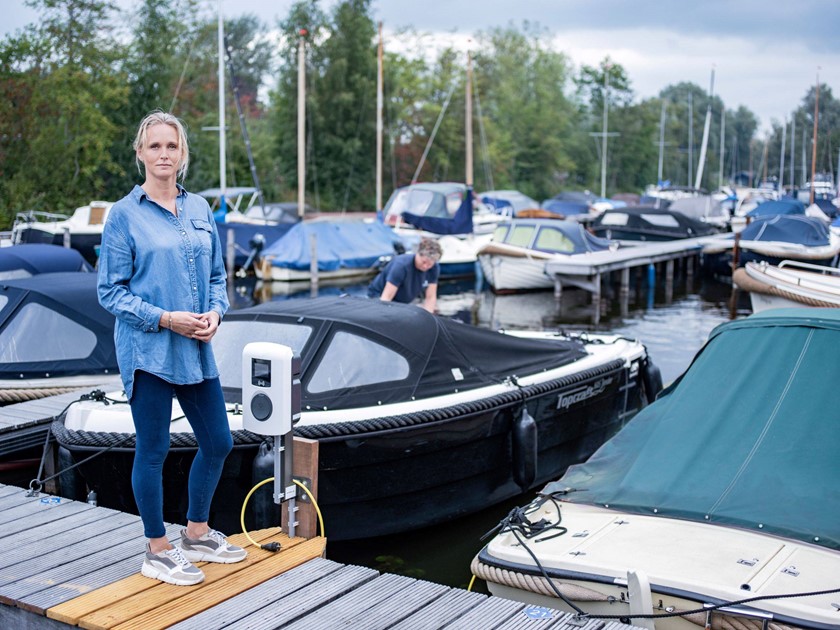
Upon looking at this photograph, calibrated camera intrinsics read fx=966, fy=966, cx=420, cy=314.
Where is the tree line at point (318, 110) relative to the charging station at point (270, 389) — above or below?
above

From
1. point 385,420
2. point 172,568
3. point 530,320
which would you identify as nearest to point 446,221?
point 530,320

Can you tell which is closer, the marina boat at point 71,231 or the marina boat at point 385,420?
the marina boat at point 385,420

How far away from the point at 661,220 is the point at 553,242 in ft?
25.5

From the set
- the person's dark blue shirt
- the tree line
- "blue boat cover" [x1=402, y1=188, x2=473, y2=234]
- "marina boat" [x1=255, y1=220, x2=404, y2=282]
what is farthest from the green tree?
the person's dark blue shirt

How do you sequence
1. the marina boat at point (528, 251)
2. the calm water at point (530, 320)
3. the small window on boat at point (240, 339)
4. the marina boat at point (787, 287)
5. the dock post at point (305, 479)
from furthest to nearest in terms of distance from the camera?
the marina boat at point (528, 251)
the marina boat at point (787, 287)
the calm water at point (530, 320)
the small window on boat at point (240, 339)
the dock post at point (305, 479)

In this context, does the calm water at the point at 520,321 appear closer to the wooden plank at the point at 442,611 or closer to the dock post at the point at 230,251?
the dock post at the point at 230,251

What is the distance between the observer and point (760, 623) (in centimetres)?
432

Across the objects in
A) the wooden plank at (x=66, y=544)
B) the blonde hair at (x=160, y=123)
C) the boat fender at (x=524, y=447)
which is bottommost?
the boat fender at (x=524, y=447)

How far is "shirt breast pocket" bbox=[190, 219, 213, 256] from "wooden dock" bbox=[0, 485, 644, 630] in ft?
4.91

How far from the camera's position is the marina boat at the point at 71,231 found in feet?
83.7

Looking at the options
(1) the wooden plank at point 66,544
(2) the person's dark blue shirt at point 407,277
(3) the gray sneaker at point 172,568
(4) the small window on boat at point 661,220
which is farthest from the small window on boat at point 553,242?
(3) the gray sneaker at point 172,568

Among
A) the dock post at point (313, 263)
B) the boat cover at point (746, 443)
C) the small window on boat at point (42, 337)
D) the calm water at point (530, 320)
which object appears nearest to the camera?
the boat cover at point (746, 443)

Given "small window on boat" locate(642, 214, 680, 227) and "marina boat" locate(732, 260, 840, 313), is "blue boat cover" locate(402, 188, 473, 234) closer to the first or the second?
"small window on boat" locate(642, 214, 680, 227)

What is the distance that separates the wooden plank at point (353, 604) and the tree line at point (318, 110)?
17247mm
